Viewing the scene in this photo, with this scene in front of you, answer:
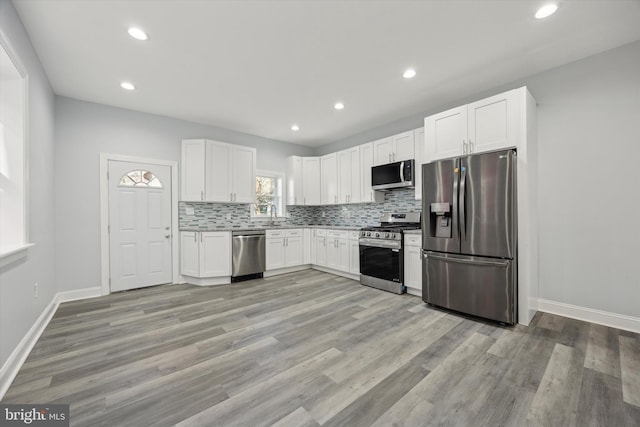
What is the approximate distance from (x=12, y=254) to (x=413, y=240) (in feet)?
12.9

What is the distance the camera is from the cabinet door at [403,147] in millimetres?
4082

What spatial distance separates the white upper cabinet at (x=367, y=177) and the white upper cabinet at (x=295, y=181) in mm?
1508

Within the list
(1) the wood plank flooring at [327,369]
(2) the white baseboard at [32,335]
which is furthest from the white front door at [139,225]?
(1) the wood plank flooring at [327,369]

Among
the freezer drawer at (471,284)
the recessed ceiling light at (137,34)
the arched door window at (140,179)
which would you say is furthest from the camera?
the arched door window at (140,179)

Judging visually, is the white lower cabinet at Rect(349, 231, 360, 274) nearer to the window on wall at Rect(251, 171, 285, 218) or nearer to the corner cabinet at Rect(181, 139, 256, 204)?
the window on wall at Rect(251, 171, 285, 218)

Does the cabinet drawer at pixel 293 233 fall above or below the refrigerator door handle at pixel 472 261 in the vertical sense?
above

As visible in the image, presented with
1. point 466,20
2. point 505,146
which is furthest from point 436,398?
point 466,20

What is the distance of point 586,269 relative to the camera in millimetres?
2766

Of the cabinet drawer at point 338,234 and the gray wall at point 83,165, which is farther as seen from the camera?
the cabinet drawer at point 338,234

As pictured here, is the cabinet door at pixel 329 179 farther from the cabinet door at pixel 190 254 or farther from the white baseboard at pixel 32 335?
Result: the white baseboard at pixel 32 335

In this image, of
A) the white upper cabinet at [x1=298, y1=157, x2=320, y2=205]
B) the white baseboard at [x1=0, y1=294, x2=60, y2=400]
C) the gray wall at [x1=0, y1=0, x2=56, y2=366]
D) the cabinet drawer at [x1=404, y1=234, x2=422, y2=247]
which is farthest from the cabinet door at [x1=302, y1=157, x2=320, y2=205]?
the white baseboard at [x1=0, y1=294, x2=60, y2=400]

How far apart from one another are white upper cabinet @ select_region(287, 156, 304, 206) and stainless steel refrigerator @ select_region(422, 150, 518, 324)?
9.90 feet

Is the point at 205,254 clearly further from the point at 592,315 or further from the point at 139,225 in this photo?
the point at 592,315

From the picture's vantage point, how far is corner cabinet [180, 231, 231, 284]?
4270 mm
